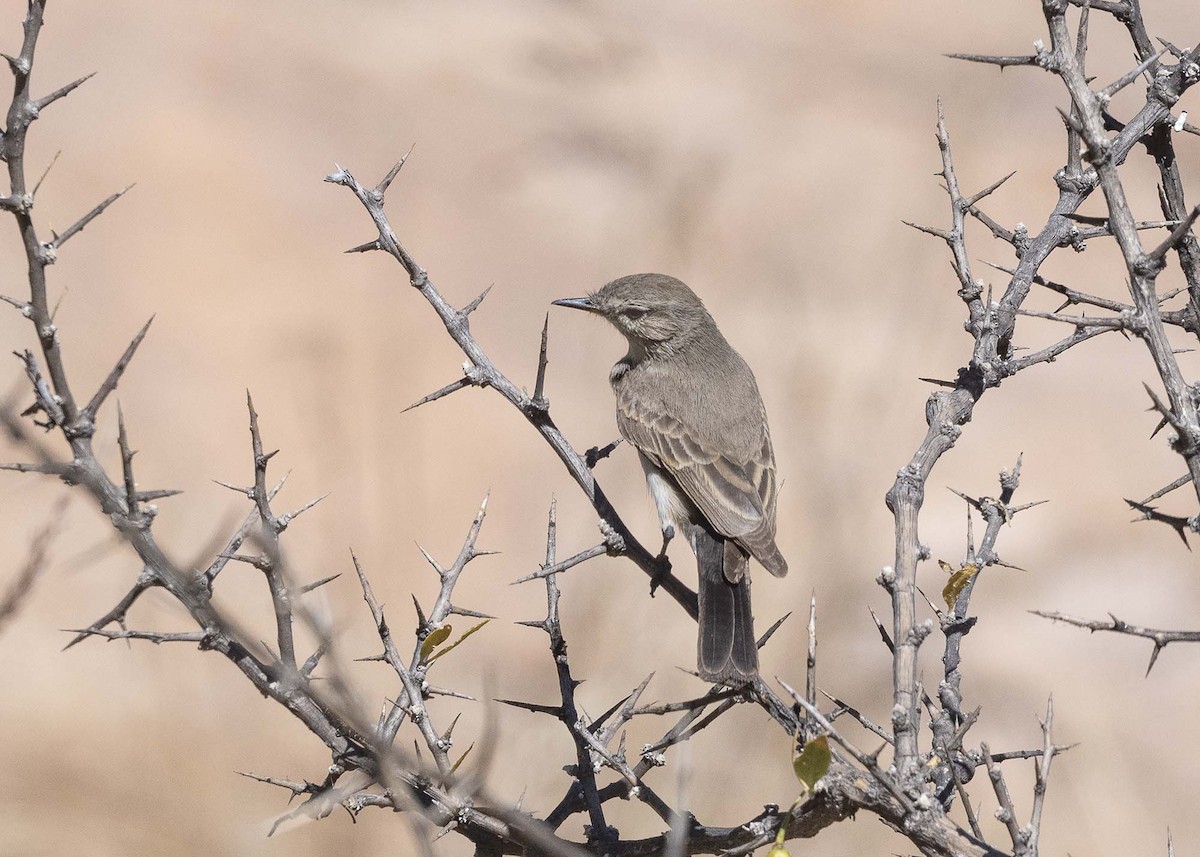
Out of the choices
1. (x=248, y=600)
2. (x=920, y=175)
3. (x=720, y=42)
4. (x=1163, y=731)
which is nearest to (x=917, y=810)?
(x=248, y=600)

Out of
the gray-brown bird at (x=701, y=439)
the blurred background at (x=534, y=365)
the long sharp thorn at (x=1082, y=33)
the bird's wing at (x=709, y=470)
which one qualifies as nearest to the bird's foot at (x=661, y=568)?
the gray-brown bird at (x=701, y=439)

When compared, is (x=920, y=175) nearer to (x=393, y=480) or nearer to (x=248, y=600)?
(x=393, y=480)

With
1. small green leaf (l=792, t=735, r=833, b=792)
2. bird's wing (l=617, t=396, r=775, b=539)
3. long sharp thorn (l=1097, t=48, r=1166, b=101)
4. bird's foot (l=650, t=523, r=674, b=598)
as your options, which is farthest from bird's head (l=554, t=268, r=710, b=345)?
small green leaf (l=792, t=735, r=833, b=792)

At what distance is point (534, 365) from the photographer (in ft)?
25.5

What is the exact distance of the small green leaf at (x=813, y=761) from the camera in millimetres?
2158

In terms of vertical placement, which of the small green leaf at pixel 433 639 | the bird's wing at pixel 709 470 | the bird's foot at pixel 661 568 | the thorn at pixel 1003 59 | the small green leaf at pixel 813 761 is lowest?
the small green leaf at pixel 813 761

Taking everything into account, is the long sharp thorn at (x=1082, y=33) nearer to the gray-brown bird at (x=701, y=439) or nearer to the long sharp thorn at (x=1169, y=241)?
the long sharp thorn at (x=1169, y=241)

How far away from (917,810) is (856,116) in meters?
8.61

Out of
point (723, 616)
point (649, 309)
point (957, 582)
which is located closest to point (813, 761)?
point (957, 582)

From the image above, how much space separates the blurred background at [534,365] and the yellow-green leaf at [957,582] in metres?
2.68

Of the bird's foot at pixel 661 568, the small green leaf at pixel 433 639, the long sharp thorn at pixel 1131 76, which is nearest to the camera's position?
the long sharp thorn at pixel 1131 76

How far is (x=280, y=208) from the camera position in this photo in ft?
26.0

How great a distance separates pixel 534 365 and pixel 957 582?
5.05 metres

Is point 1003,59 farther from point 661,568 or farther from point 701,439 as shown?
point 701,439
